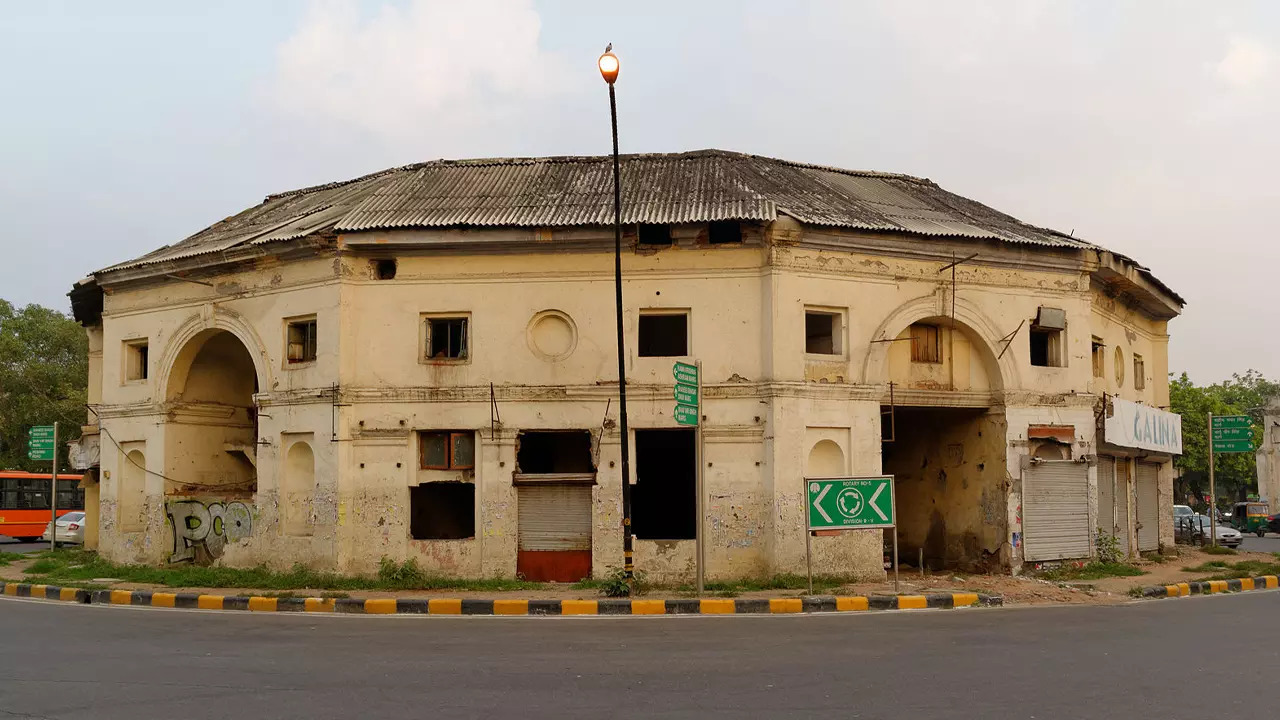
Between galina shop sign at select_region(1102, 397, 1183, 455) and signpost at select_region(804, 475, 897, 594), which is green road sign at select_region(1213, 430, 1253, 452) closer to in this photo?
galina shop sign at select_region(1102, 397, 1183, 455)

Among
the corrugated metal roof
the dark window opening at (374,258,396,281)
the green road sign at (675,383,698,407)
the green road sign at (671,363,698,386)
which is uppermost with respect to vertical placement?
the corrugated metal roof

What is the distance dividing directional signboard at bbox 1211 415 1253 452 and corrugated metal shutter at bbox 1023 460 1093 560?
9.77 meters

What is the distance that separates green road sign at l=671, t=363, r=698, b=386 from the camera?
17297mm

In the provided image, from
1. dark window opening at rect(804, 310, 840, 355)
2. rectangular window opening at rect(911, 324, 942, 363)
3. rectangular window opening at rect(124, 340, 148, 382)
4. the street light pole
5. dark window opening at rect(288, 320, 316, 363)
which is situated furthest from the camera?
rectangular window opening at rect(124, 340, 148, 382)

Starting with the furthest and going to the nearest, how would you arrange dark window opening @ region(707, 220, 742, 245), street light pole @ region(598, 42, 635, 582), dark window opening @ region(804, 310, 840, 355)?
dark window opening @ region(804, 310, 840, 355), dark window opening @ region(707, 220, 742, 245), street light pole @ region(598, 42, 635, 582)

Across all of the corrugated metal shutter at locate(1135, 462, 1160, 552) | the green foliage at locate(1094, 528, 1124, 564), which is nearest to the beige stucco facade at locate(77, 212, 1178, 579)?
the green foliage at locate(1094, 528, 1124, 564)

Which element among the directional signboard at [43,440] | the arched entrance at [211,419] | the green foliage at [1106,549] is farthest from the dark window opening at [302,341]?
the green foliage at [1106,549]

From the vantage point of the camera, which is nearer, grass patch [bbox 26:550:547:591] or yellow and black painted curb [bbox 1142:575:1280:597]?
yellow and black painted curb [bbox 1142:575:1280:597]

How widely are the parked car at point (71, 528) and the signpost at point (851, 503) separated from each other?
91.2ft

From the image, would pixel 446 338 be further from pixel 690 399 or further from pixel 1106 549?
pixel 1106 549

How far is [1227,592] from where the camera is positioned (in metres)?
19.8

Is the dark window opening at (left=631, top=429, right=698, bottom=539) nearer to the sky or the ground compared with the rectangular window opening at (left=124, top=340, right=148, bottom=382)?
nearer to the ground

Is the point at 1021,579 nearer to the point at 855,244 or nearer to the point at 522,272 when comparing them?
the point at 855,244

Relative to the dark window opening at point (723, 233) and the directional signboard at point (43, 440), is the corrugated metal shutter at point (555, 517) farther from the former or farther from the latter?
the directional signboard at point (43, 440)
